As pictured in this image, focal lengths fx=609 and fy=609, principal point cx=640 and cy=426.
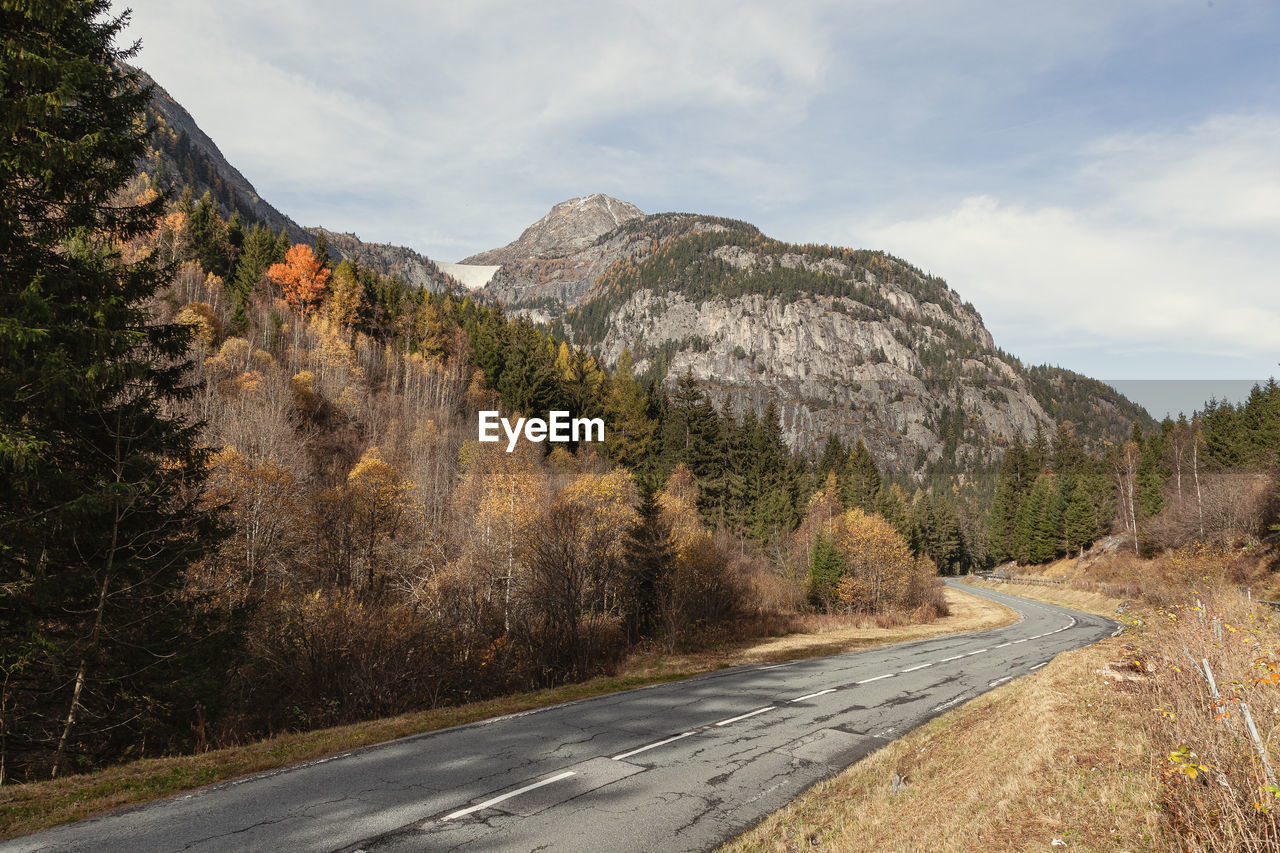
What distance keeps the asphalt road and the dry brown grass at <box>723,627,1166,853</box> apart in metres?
0.84

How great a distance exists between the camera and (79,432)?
11.6 m

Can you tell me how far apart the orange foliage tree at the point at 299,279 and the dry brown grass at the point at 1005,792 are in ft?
266

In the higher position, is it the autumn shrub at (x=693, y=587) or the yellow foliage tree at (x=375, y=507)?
the yellow foliage tree at (x=375, y=507)

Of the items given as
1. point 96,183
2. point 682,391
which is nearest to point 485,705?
point 96,183

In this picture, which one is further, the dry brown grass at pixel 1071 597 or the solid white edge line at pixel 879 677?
the dry brown grass at pixel 1071 597

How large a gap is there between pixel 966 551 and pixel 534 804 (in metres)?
148

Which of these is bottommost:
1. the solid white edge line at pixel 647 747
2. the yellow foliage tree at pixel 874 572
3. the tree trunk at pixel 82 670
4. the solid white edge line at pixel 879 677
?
the yellow foliage tree at pixel 874 572

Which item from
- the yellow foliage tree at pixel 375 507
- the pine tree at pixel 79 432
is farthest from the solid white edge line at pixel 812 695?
the yellow foliage tree at pixel 375 507

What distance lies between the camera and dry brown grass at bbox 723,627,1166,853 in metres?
6.72

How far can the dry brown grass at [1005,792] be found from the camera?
265 inches

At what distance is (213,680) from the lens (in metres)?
12.8

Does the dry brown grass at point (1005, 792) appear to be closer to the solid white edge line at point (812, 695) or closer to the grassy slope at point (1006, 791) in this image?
the grassy slope at point (1006, 791)

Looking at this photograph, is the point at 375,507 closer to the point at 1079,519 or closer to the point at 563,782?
the point at 563,782

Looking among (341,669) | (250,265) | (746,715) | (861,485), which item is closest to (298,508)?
(341,669)
